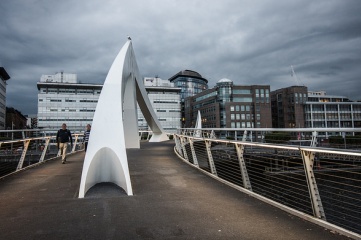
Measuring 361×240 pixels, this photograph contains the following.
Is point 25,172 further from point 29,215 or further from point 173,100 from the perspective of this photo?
point 173,100

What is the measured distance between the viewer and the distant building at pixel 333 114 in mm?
92188

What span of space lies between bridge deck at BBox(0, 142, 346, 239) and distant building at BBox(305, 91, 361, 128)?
94.5 metres

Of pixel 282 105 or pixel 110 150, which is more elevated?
pixel 282 105

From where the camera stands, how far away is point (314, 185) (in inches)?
182

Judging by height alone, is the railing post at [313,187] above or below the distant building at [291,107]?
below

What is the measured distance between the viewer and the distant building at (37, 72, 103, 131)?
8081cm

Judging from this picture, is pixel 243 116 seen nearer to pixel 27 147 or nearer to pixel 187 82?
pixel 187 82

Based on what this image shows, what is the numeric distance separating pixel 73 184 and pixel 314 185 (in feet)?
20.6

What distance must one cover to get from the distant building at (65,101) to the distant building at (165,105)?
1690cm

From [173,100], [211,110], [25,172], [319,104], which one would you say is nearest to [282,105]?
[319,104]

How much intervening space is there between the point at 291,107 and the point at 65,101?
239 ft

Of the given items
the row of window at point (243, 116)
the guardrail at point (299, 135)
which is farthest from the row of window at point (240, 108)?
the guardrail at point (299, 135)

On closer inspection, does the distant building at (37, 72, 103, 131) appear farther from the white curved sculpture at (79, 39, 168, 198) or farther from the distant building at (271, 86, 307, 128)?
the white curved sculpture at (79, 39, 168, 198)

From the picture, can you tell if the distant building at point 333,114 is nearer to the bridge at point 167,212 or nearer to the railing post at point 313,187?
the bridge at point 167,212
